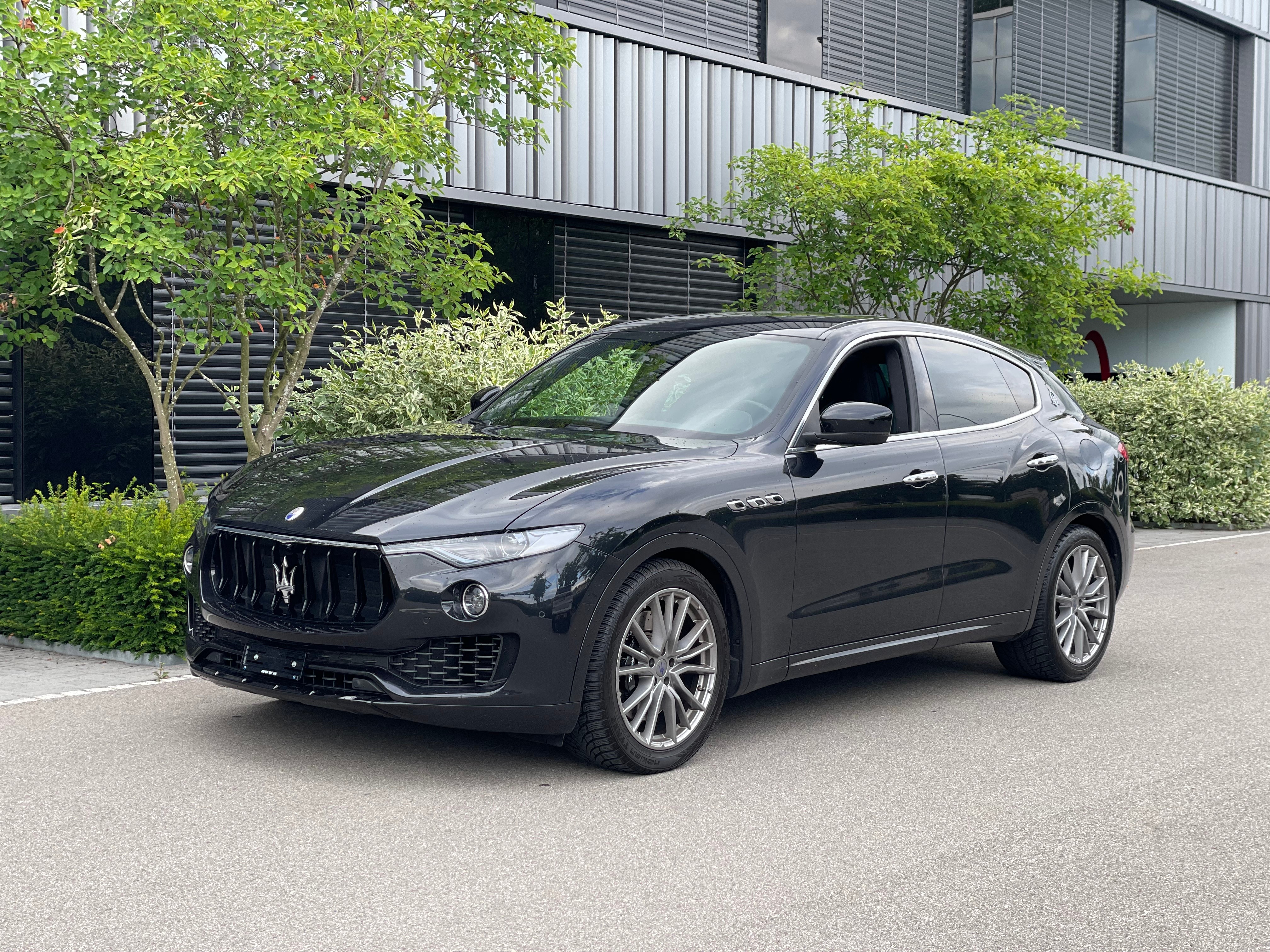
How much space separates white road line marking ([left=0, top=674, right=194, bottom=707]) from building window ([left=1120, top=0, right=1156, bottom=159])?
821 inches

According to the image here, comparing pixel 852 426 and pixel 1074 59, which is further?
pixel 1074 59

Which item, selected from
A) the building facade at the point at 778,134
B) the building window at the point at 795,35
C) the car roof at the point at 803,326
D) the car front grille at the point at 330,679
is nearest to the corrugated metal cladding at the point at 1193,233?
the building facade at the point at 778,134

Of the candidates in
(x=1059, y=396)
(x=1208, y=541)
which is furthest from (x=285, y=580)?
(x=1208, y=541)

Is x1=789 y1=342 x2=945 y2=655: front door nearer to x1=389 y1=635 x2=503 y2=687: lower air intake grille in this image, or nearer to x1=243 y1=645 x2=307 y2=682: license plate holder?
x1=389 y1=635 x2=503 y2=687: lower air intake grille

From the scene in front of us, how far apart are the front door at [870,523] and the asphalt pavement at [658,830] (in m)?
0.50

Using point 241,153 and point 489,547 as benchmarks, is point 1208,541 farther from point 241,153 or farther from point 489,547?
point 489,547

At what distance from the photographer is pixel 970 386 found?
698cm

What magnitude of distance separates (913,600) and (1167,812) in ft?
5.33

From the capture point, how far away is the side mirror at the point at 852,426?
587 centimetres

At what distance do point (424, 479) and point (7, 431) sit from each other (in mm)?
7449

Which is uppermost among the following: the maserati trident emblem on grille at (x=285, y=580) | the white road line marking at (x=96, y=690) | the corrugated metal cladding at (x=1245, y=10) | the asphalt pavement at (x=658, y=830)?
the corrugated metal cladding at (x=1245, y=10)

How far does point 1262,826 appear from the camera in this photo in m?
4.88

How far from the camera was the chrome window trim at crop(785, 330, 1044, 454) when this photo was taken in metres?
6.02

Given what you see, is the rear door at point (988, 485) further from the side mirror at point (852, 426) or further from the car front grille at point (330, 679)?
the car front grille at point (330, 679)
